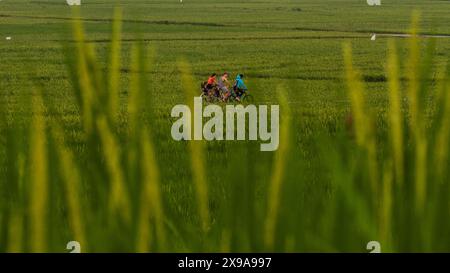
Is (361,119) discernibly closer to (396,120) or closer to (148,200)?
(396,120)

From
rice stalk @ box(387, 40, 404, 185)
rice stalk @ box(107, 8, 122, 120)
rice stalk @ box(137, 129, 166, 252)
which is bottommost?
Result: rice stalk @ box(137, 129, 166, 252)

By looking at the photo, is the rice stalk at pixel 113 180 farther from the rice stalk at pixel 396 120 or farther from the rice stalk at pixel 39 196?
the rice stalk at pixel 396 120

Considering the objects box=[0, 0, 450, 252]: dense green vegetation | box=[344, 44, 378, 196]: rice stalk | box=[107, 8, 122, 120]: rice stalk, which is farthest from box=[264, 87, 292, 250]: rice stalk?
box=[107, 8, 122, 120]: rice stalk

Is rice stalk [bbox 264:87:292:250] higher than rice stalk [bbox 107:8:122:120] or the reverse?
the reverse

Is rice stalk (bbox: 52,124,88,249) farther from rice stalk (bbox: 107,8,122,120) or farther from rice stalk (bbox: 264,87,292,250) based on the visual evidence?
rice stalk (bbox: 264,87,292,250)

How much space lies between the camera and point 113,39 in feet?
4.09

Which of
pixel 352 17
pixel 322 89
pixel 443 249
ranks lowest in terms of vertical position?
pixel 443 249

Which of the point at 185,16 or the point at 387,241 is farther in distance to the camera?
the point at 185,16

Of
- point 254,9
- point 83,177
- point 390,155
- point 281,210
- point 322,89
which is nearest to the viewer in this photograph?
point 281,210

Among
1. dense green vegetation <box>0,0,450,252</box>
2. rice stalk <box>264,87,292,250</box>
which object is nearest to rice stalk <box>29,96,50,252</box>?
dense green vegetation <box>0,0,450,252</box>

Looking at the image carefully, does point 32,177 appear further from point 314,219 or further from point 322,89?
point 322,89

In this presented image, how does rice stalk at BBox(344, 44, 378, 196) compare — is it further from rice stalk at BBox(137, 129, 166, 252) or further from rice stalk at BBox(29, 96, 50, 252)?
rice stalk at BBox(29, 96, 50, 252)

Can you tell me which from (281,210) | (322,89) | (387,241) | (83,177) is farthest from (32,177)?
(322,89)

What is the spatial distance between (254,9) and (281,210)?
104 meters
